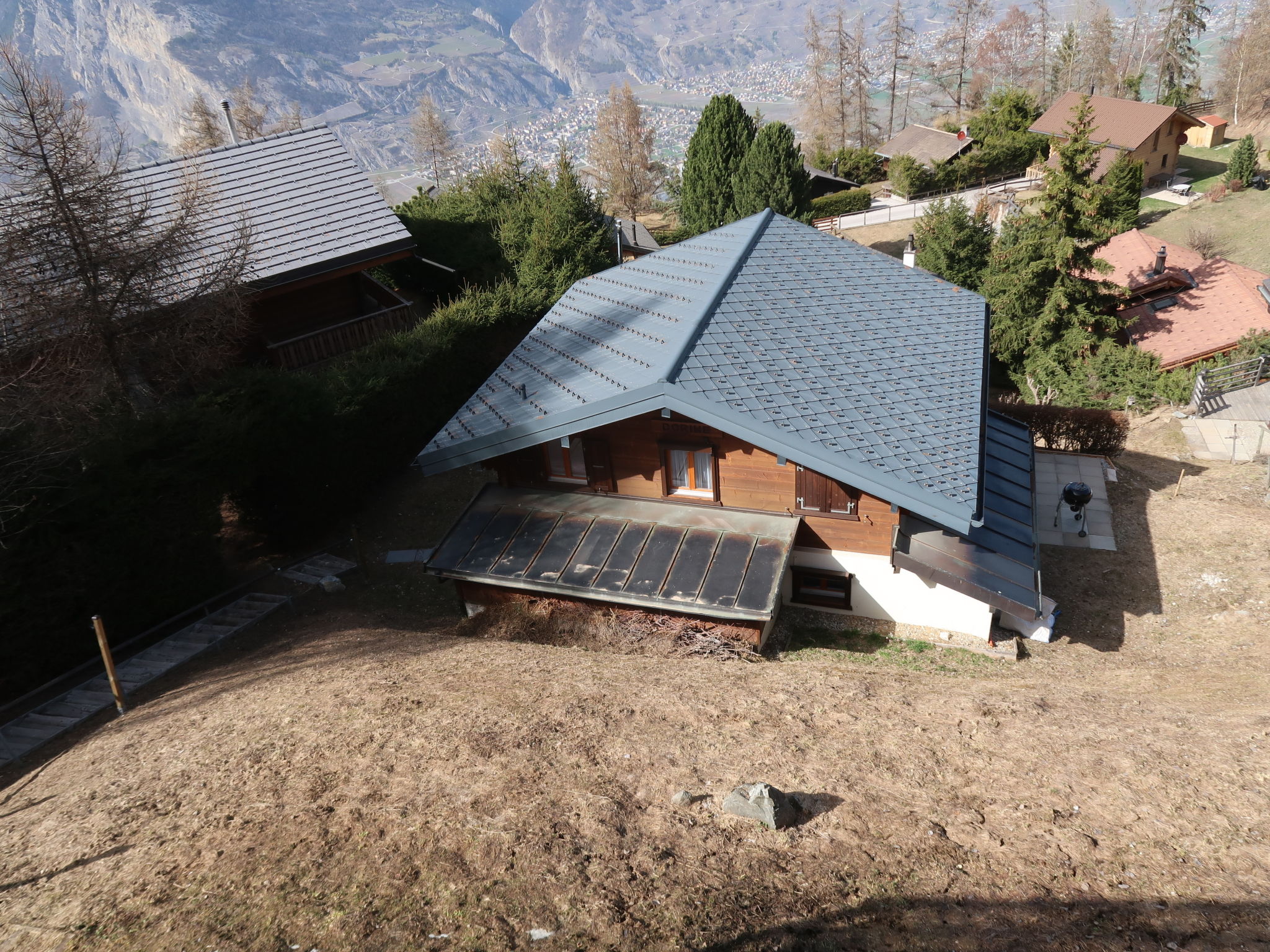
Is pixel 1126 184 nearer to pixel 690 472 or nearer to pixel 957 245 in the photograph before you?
pixel 957 245

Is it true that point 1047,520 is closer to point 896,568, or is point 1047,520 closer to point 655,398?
point 896,568

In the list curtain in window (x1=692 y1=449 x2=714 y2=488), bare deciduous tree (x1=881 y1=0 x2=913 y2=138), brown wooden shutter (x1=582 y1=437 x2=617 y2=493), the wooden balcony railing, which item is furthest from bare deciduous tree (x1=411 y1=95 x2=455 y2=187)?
curtain in window (x1=692 y1=449 x2=714 y2=488)

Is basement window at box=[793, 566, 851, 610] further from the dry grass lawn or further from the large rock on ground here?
the large rock on ground

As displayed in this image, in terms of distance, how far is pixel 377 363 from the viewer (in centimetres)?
2050

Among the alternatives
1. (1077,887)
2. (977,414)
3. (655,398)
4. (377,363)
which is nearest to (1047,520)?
(977,414)

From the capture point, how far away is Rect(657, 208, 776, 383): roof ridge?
46.0ft

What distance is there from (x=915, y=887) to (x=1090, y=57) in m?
104

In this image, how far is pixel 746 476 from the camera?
15.3m

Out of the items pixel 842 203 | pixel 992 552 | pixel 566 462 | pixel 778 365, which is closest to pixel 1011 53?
pixel 842 203

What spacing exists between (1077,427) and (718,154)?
28662 mm

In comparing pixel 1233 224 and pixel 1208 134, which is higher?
pixel 1208 134

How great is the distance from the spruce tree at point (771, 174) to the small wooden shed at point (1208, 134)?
137 ft

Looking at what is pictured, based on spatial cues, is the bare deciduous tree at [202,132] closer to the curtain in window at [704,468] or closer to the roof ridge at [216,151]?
the roof ridge at [216,151]

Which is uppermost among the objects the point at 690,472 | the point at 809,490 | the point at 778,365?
the point at 778,365
